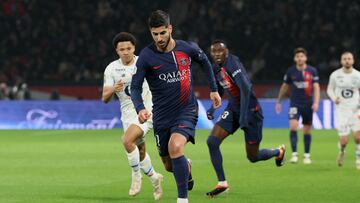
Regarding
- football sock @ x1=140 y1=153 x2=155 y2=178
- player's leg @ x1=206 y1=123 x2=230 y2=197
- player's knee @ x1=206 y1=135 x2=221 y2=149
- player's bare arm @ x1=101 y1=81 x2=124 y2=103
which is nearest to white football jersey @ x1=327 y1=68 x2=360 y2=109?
player's leg @ x1=206 y1=123 x2=230 y2=197

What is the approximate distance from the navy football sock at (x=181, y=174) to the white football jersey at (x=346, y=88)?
6890 millimetres

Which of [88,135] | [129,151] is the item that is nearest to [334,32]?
[88,135]

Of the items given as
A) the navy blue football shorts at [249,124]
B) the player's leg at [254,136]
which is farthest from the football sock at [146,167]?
the player's leg at [254,136]

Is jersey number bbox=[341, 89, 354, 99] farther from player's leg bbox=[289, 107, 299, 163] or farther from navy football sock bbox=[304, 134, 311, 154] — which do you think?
player's leg bbox=[289, 107, 299, 163]

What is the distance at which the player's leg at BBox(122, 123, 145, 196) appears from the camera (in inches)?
433

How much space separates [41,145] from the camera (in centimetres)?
2141

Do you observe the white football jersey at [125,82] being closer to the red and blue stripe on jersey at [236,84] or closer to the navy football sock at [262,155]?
the red and blue stripe on jersey at [236,84]

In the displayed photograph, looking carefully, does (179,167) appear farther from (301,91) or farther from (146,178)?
(301,91)

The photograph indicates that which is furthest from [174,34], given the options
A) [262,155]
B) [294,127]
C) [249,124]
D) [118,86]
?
[118,86]

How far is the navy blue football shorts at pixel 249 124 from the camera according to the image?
39.0 ft

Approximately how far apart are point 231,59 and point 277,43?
2215 centimetres

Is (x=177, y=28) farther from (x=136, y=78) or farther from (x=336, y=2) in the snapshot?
(x=136, y=78)

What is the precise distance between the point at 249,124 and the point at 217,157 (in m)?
0.81

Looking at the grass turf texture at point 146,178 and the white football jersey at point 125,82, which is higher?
the white football jersey at point 125,82
